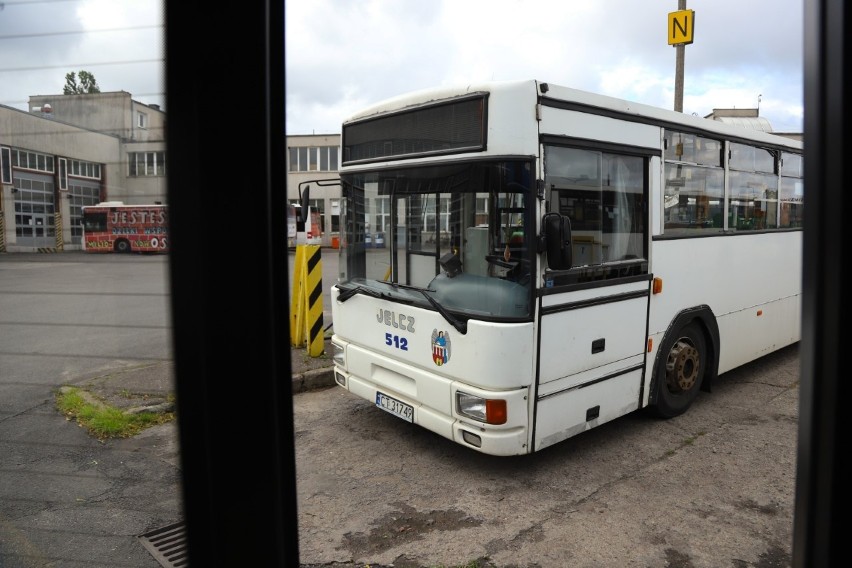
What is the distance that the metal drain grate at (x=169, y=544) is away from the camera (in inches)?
63.0

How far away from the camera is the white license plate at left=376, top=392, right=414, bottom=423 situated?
4820 mm

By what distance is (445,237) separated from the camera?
187 inches

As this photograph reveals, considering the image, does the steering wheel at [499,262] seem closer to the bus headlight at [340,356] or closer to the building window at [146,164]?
the bus headlight at [340,356]

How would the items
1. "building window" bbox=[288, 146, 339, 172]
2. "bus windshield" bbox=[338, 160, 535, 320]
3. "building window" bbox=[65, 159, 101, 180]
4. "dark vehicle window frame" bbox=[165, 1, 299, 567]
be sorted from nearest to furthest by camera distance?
"dark vehicle window frame" bbox=[165, 1, 299, 567]
"building window" bbox=[65, 159, 101, 180]
"bus windshield" bbox=[338, 160, 535, 320]
"building window" bbox=[288, 146, 339, 172]

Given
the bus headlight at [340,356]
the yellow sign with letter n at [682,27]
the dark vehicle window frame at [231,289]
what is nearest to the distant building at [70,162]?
the dark vehicle window frame at [231,289]

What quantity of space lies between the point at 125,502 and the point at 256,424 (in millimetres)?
2081

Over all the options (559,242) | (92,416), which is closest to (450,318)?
(559,242)

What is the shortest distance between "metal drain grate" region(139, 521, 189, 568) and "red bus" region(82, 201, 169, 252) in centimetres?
72

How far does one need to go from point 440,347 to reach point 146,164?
316 cm

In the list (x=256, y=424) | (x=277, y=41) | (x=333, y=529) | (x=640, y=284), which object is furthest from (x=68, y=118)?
(x=640, y=284)

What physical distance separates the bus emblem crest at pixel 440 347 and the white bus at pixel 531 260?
1 cm

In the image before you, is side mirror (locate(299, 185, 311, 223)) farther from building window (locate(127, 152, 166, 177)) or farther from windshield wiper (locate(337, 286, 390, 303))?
building window (locate(127, 152, 166, 177))

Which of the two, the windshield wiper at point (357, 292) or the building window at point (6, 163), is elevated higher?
the building window at point (6, 163)

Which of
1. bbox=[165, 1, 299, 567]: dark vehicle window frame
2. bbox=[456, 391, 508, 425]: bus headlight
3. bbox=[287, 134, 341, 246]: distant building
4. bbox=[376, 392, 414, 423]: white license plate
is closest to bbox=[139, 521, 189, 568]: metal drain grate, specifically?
bbox=[165, 1, 299, 567]: dark vehicle window frame
